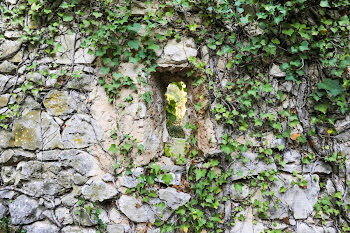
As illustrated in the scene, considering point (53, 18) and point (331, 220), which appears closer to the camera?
point (331, 220)

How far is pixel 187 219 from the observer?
2.07m

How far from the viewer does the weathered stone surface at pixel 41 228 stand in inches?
82.2

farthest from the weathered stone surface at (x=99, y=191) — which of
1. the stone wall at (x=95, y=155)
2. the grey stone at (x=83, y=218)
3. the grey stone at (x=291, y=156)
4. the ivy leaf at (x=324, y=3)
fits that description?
the ivy leaf at (x=324, y=3)

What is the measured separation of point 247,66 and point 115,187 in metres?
1.64

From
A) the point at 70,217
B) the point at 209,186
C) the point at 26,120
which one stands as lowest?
the point at 70,217

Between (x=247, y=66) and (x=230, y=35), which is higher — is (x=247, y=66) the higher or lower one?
the lower one

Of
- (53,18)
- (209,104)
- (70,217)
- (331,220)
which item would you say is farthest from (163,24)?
(331,220)

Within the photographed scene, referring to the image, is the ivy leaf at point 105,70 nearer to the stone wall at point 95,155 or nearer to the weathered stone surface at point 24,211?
the stone wall at point 95,155

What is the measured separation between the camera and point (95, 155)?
7.07ft

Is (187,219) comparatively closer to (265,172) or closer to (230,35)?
(265,172)

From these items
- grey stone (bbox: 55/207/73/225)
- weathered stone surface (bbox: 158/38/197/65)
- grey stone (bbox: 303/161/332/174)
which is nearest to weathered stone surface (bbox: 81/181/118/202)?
grey stone (bbox: 55/207/73/225)

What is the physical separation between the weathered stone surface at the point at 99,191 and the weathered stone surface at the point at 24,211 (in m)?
0.47

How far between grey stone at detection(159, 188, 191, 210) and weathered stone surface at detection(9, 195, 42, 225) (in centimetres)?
115

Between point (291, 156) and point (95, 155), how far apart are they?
5.89 feet
